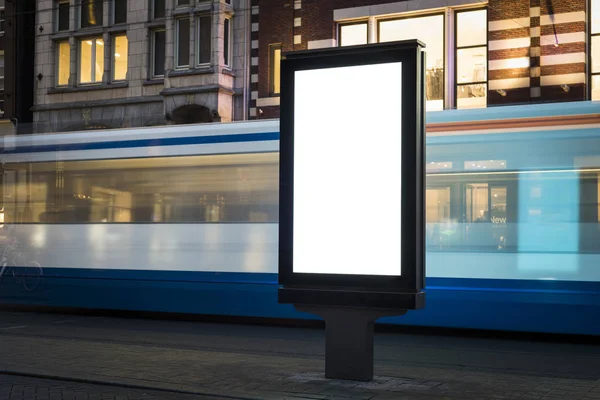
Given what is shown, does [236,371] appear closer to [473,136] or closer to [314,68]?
[314,68]

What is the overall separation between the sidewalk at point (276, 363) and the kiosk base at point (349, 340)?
169 mm

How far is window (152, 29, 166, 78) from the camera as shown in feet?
80.2

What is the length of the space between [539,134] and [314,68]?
4950mm

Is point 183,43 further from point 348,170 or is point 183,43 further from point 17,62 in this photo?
point 348,170

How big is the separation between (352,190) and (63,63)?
21.0 meters

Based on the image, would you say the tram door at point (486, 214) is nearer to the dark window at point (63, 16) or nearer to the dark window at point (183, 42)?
the dark window at point (183, 42)

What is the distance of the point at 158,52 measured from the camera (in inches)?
968

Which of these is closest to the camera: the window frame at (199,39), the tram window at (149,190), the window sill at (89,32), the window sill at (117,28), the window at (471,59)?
the tram window at (149,190)

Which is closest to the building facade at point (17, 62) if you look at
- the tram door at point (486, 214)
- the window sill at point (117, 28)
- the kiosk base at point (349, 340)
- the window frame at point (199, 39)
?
the window sill at point (117, 28)

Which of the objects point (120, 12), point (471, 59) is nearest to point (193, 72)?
point (120, 12)

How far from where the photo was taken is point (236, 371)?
8273 mm

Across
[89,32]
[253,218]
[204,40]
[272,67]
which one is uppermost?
[89,32]

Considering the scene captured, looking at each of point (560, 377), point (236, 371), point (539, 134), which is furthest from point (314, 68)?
point (539, 134)

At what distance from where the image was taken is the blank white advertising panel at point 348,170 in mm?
7371
